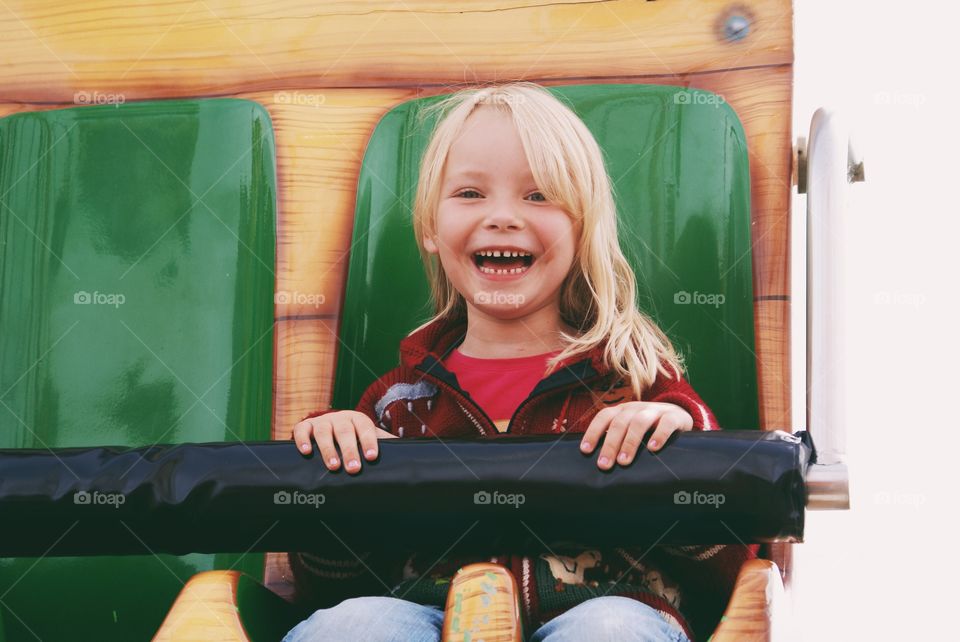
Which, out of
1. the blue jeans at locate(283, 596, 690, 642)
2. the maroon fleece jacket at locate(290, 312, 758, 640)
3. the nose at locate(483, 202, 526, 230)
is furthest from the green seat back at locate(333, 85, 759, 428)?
the blue jeans at locate(283, 596, 690, 642)

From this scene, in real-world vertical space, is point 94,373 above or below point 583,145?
below

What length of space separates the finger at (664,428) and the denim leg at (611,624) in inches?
5.7

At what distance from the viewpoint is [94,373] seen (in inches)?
60.0

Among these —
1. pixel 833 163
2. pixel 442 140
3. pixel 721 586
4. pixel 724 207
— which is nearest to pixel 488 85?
pixel 442 140

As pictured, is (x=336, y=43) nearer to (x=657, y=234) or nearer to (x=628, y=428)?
(x=657, y=234)

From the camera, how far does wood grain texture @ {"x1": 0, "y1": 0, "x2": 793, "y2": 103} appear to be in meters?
1.58

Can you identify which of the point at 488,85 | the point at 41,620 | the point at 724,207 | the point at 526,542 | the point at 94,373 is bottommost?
the point at 41,620

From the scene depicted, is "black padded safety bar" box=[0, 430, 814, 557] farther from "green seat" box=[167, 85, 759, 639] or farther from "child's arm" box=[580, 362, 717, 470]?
"green seat" box=[167, 85, 759, 639]

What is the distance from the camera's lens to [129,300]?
1549mm

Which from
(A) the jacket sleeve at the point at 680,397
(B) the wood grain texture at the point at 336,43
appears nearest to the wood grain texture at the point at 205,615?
(A) the jacket sleeve at the point at 680,397

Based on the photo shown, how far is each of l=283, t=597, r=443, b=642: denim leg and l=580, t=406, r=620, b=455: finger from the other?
23 centimetres

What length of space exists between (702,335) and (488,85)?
0.44 metres

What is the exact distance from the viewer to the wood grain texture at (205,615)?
3.19 feet

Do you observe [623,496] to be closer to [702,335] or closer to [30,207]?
[702,335]
